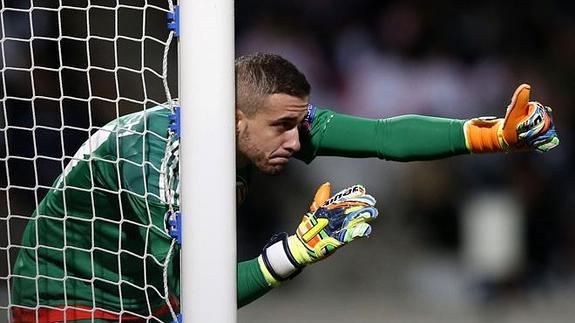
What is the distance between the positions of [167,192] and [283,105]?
36 cm

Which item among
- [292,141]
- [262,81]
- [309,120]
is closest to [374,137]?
[309,120]

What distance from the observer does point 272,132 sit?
2525 millimetres

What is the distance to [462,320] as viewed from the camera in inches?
200

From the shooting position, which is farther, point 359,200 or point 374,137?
point 374,137

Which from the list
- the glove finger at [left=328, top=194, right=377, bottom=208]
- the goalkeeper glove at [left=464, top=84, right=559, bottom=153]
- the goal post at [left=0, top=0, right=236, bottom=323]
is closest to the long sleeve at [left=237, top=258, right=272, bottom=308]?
the goal post at [left=0, top=0, right=236, bottom=323]

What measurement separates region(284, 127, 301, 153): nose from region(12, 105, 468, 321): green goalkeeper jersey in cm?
16

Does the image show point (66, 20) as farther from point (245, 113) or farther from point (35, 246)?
point (245, 113)

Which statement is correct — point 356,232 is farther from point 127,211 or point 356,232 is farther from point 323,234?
point 127,211

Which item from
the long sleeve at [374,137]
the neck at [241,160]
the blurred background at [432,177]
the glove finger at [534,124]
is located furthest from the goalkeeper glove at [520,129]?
the blurred background at [432,177]

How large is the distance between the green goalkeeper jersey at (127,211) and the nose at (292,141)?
6.4 inches

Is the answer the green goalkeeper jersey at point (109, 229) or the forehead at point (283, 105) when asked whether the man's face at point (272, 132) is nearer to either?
the forehead at point (283, 105)

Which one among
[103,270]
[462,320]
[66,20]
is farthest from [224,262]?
[462,320]

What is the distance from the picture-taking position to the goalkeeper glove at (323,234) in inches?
91.7

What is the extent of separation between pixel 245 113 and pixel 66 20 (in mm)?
2070
